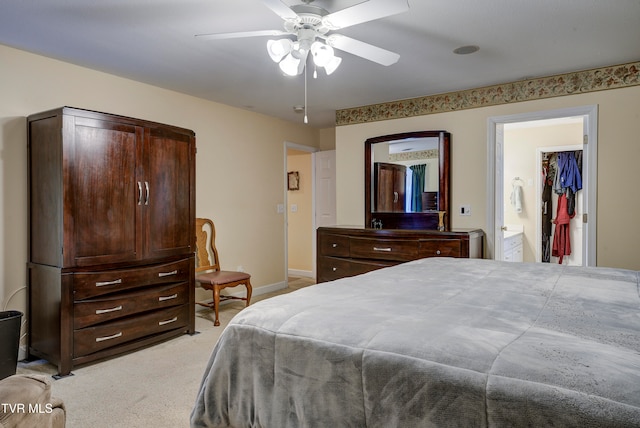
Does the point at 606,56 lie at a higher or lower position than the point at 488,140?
higher

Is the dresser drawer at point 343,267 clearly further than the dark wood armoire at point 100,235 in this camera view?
Yes

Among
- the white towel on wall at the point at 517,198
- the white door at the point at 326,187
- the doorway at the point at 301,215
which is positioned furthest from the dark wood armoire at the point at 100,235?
the white towel on wall at the point at 517,198

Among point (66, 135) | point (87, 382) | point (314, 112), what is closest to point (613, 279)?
point (87, 382)

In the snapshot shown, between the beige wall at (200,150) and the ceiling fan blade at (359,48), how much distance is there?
2460 millimetres

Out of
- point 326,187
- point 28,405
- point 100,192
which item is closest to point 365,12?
point 28,405

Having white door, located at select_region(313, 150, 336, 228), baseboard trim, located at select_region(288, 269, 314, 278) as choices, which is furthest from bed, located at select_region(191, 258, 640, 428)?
baseboard trim, located at select_region(288, 269, 314, 278)

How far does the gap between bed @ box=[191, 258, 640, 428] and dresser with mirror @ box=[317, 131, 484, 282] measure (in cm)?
228

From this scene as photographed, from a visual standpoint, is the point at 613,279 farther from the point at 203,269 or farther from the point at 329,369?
the point at 203,269

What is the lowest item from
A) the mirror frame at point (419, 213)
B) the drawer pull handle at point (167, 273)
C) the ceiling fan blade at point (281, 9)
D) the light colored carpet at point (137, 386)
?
the light colored carpet at point (137, 386)

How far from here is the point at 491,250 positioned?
4191mm

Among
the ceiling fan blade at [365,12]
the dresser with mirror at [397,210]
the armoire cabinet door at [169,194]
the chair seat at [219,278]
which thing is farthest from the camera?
the dresser with mirror at [397,210]

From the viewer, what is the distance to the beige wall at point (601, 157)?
3.52 metres

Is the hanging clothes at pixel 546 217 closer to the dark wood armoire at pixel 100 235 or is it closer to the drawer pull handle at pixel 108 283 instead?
the dark wood armoire at pixel 100 235

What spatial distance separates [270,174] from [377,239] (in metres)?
2.01
